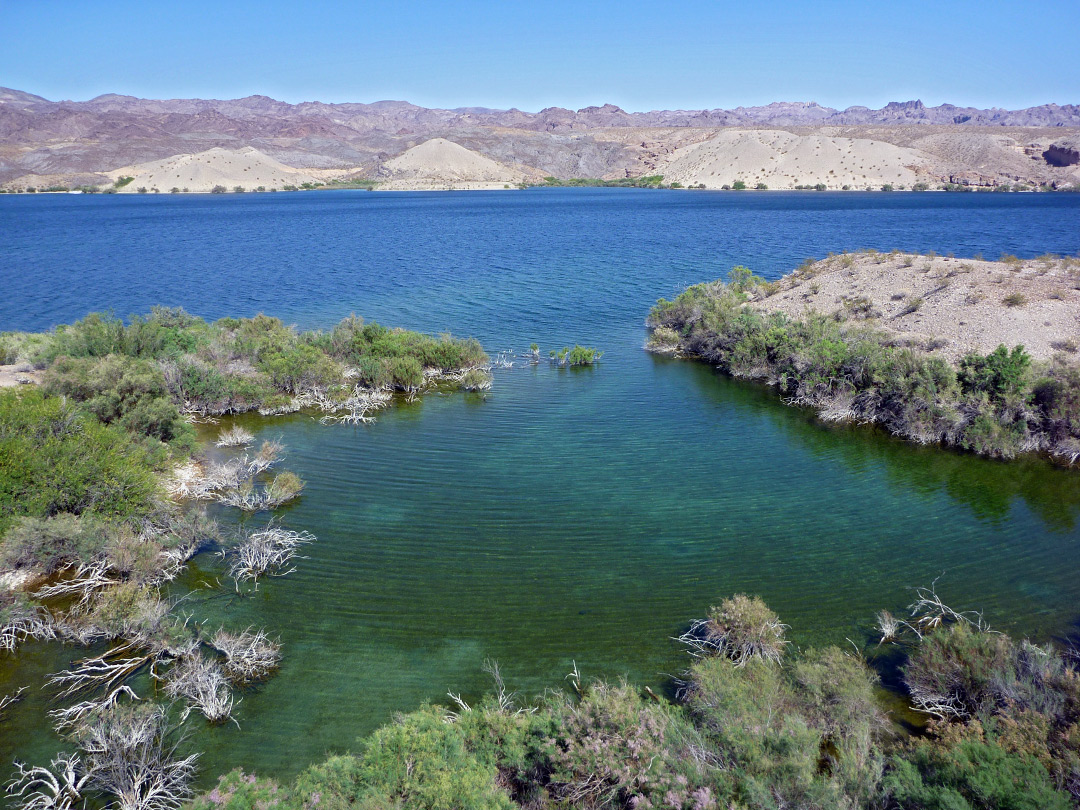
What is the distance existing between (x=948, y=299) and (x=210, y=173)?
148 metres

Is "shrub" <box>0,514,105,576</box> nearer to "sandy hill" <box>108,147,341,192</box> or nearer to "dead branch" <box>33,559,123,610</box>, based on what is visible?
"dead branch" <box>33,559,123,610</box>

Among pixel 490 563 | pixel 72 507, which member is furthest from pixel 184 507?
pixel 490 563

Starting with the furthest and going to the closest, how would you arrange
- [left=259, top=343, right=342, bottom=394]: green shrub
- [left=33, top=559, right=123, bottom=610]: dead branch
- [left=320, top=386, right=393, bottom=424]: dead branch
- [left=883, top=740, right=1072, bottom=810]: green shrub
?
1. [left=259, top=343, right=342, bottom=394]: green shrub
2. [left=320, top=386, right=393, bottom=424]: dead branch
3. [left=33, top=559, right=123, bottom=610]: dead branch
4. [left=883, top=740, right=1072, bottom=810]: green shrub

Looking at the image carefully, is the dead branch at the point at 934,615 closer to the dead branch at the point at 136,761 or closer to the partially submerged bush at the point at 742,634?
the partially submerged bush at the point at 742,634

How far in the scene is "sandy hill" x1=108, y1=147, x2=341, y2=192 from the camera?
13312 cm

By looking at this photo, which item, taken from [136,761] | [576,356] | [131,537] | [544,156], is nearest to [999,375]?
[576,356]

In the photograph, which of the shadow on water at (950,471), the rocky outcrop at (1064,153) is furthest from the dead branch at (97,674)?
the rocky outcrop at (1064,153)

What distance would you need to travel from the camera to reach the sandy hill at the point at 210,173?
133125 millimetres

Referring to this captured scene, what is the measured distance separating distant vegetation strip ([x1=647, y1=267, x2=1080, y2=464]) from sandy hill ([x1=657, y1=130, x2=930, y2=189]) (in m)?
113

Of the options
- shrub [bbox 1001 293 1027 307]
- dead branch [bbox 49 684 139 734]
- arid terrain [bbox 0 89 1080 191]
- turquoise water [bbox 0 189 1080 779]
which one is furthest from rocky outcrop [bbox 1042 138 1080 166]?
dead branch [bbox 49 684 139 734]

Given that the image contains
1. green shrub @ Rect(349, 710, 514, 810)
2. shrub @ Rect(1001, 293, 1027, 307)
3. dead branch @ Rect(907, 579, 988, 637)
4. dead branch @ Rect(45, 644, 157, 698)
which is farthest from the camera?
shrub @ Rect(1001, 293, 1027, 307)

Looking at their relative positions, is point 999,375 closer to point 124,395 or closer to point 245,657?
point 245,657

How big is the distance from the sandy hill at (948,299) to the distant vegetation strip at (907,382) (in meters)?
1.00

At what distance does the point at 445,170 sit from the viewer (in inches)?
5861
